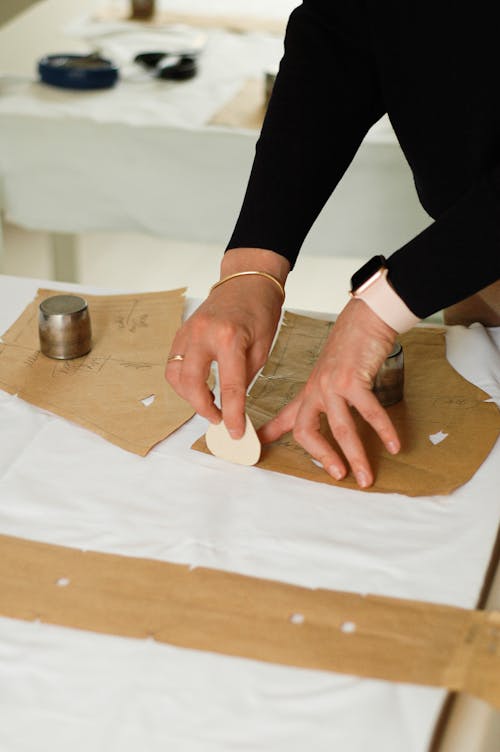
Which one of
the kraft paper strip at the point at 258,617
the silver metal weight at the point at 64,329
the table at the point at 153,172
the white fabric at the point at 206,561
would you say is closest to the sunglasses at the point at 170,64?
the table at the point at 153,172

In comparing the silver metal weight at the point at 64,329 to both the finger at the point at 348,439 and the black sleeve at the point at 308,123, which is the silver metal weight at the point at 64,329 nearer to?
the black sleeve at the point at 308,123

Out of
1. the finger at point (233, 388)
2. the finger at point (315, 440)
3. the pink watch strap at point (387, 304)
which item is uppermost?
the pink watch strap at point (387, 304)

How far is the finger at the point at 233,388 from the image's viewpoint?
1005 millimetres

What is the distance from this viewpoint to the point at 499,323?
131 centimetres

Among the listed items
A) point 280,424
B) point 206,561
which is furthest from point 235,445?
point 206,561

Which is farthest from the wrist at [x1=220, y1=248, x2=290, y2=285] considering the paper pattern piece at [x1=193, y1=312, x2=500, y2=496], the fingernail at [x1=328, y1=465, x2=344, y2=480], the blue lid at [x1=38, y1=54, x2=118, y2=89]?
the blue lid at [x1=38, y1=54, x2=118, y2=89]

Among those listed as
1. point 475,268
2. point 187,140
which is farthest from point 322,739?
point 187,140

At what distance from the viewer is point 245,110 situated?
7.15 feet

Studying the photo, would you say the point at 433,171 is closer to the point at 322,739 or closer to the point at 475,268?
the point at 475,268

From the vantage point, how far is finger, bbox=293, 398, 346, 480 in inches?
39.0

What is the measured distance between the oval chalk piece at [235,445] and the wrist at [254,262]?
203 millimetres

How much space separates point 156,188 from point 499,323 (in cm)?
105

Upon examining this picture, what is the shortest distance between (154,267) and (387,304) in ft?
7.54

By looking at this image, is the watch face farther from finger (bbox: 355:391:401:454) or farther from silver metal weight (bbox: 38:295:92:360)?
silver metal weight (bbox: 38:295:92:360)
